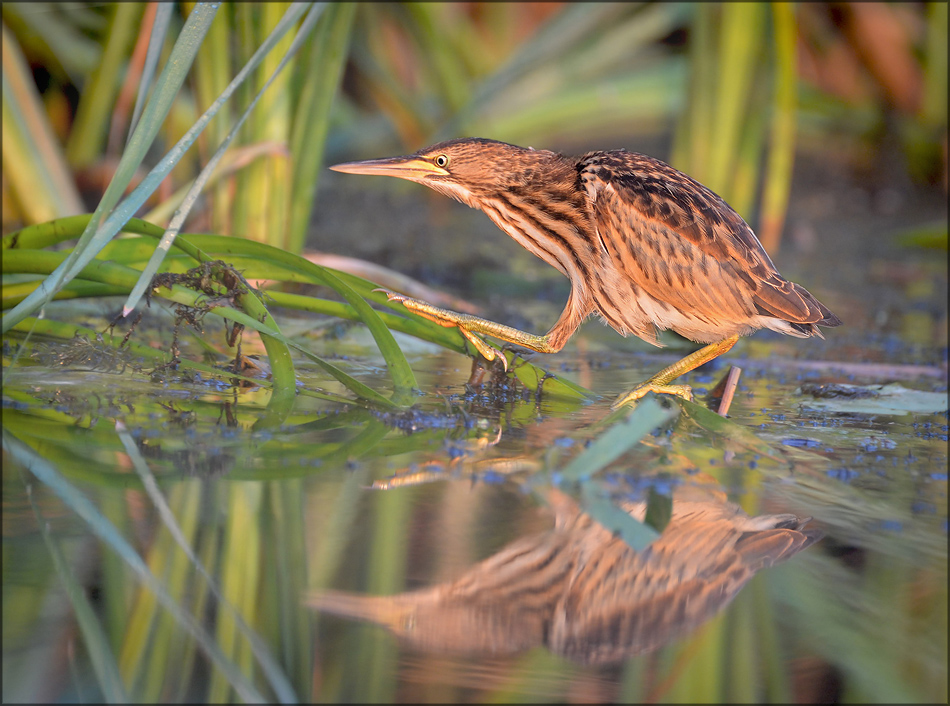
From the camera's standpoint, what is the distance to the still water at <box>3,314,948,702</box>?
3.99 ft

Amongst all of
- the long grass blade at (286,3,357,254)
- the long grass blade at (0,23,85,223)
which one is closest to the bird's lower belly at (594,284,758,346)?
the long grass blade at (286,3,357,254)

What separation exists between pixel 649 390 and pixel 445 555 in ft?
3.55

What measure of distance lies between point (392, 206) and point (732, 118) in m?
2.16

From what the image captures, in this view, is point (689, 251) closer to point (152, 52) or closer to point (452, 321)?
point (452, 321)

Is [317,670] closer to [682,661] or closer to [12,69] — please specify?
[682,661]

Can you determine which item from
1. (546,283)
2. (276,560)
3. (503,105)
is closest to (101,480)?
(276,560)

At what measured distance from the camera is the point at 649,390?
2.48 m

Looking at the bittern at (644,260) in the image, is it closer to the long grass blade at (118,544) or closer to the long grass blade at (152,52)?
the long grass blade at (152,52)

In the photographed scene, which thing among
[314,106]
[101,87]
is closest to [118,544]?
[314,106]

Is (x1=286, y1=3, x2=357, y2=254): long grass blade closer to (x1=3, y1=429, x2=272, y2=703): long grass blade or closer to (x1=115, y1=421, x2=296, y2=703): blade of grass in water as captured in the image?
(x1=115, y1=421, x2=296, y2=703): blade of grass in water

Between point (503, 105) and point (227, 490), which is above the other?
point (503, 105)

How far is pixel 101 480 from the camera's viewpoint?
169cm

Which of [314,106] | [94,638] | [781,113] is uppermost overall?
[781,113]

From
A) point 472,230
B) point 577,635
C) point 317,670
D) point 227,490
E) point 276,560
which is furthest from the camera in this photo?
point 472,230
